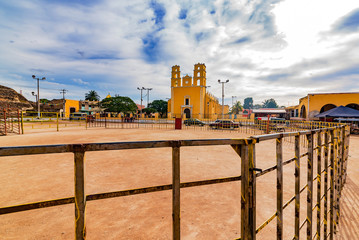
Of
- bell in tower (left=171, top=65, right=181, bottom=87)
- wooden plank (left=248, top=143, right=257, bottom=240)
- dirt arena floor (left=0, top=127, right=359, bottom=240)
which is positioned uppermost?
bell in tower (left=171, top=65, right=181, bottom=87)

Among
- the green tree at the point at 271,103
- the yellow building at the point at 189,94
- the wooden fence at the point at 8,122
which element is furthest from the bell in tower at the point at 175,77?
the green tree at the point at 271,103

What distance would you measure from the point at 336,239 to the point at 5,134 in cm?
2172

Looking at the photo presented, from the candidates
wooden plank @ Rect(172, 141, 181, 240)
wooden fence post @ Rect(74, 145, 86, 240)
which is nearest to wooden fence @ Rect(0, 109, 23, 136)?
wooden fence post @ Rect(74, 145, 86, 240)

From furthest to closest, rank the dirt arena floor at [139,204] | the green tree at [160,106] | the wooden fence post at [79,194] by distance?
the green tree at [160,106] < the dirt arena floor at [139,204] < the wooden fence post at [79,194]

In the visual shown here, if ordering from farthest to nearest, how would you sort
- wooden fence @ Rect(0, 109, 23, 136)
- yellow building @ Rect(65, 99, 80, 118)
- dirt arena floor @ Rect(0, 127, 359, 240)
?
yellow building @ Rect(65, 99, 80, 118) < wooden fence @ Rect(0, 109, 23, 136) < dirt arena floor @ Rect(0, 127, 359, 240)

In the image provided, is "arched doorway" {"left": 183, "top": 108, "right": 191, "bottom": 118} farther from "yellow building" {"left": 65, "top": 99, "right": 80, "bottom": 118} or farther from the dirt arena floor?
"yellow building" {"left": 65, "top": 99, "right": 80, "bottom": 118}

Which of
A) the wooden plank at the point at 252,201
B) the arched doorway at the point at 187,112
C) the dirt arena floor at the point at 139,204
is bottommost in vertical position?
the dirt arena floor at the point at 139,204

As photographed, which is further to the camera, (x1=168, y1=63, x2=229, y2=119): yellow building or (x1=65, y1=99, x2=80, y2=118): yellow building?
(x1=65, y1=99, x2=80, y2=118): yellow building

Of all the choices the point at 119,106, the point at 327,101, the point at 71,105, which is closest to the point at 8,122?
the point at 119,106

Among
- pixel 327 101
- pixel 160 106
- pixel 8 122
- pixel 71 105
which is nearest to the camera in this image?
pixel 8 122

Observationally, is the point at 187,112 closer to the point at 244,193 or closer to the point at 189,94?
the point at 189,94

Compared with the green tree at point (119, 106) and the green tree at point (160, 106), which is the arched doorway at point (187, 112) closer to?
the green tree at point (119, 106)

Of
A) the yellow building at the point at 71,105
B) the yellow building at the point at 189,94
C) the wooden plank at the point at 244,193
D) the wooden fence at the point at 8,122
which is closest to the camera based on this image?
the wooden plank at the point at 244,193

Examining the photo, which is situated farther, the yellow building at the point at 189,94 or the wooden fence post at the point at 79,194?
the yellow building at the point at 189,94
